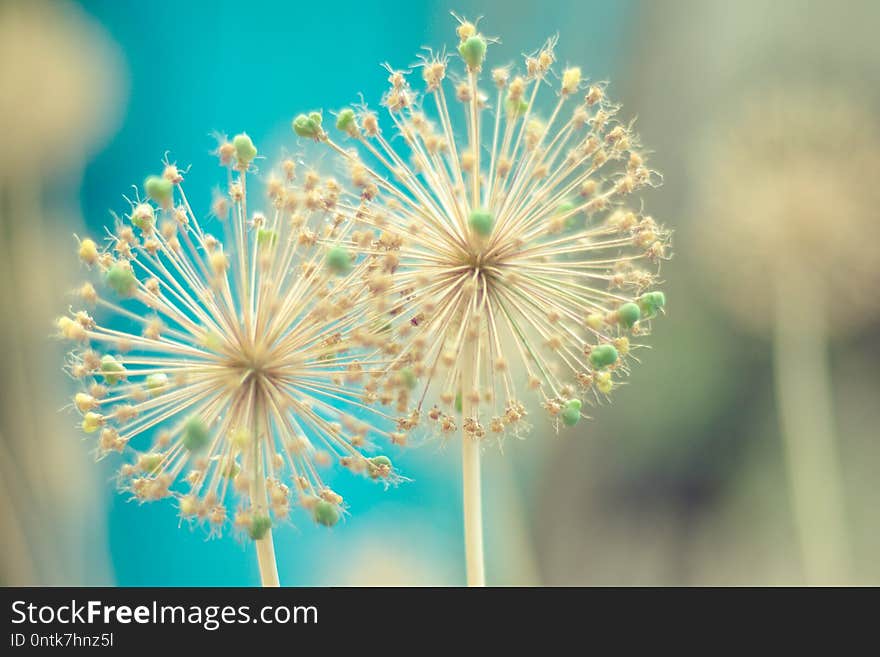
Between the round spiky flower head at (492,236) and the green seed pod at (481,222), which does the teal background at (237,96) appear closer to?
the round spiky flower head at (492,236)

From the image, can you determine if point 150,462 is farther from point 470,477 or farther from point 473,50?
point 473,50

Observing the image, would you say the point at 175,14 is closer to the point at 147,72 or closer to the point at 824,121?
the point at 147,72

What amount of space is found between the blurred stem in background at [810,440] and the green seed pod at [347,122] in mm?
1272

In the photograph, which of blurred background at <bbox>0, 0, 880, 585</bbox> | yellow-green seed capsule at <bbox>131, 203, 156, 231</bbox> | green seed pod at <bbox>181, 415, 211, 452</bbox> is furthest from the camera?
blurred background at <bbox>0, 0, 880, 585</bbox>

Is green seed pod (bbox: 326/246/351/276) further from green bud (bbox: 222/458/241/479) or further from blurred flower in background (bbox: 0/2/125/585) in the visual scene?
blurred flower in background (bbox: 0/2/125/585)

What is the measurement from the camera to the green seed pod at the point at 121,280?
2.48 feet

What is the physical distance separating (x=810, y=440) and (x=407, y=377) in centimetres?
140

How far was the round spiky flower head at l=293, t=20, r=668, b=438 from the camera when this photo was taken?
832 mm

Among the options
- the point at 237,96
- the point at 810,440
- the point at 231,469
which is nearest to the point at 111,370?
the point at 231,469

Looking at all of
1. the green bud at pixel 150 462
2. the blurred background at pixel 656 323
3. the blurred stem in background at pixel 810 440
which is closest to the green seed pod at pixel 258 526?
the green bud at pixel 150 462

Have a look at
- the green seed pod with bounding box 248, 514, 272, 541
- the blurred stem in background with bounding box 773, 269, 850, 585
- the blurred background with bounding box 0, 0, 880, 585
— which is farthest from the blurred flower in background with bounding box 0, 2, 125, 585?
the blurred stem in background with bounding box 773, 269, 850, 585

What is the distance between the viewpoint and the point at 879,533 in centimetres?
190
